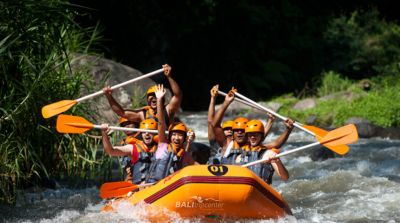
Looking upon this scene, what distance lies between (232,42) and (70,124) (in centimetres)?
1430

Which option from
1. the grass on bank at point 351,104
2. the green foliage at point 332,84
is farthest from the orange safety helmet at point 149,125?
the green foliage at point 332,84

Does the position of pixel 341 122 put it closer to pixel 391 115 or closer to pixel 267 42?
pixel 391 115

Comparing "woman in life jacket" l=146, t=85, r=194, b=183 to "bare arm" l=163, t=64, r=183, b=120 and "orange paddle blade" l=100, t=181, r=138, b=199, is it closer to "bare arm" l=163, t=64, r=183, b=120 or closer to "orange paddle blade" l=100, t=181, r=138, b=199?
"orange paddle blade" l=100, t=181, r=138, b=199

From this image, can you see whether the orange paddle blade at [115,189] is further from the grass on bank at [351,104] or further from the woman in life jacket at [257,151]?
the grass on bank at [351,104]

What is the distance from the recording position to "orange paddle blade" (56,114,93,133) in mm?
7422

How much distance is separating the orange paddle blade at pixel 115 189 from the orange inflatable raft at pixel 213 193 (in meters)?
0.68

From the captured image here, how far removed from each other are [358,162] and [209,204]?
5267 millimetres

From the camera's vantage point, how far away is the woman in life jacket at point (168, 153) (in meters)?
7.21

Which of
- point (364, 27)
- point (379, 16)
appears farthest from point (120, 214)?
point (379, 16)

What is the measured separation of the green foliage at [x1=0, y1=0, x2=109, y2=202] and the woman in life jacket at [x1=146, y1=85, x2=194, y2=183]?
39.5 inches

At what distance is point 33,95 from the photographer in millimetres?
7645

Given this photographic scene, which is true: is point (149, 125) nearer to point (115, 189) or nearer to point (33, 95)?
point (115, 189)

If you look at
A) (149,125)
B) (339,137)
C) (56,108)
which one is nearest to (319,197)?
(339,137)

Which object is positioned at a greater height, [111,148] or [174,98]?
[174,98]
